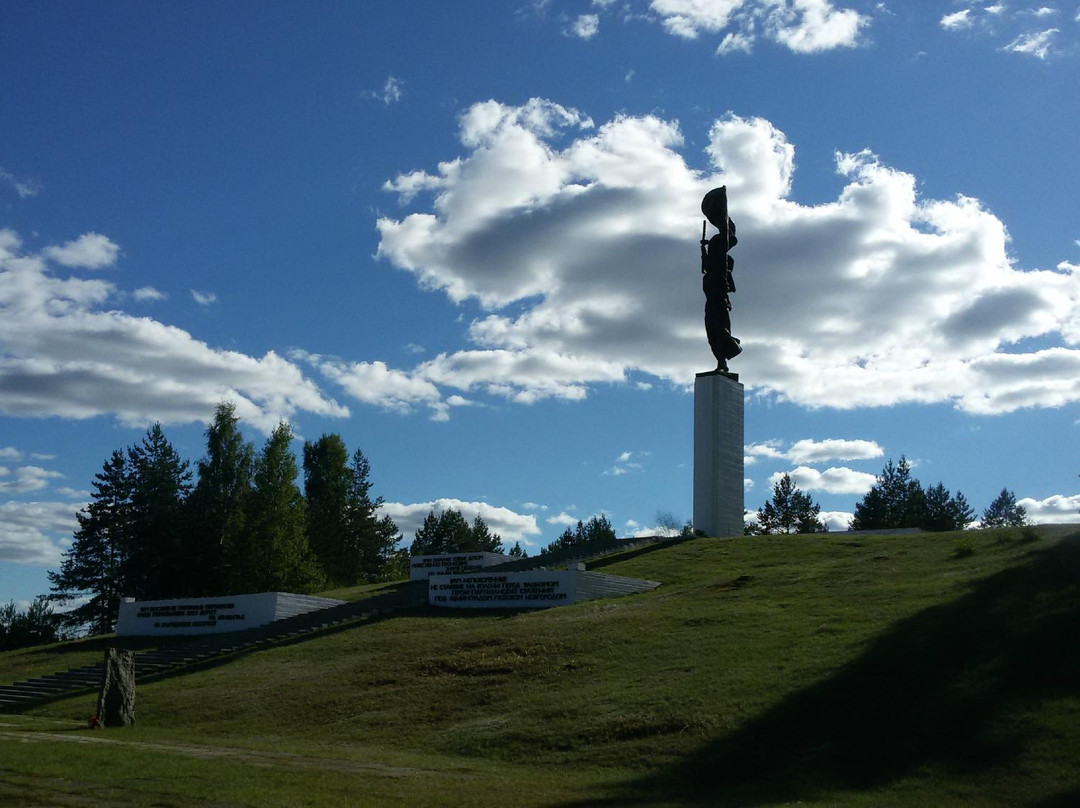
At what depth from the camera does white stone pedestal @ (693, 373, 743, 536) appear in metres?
47.9

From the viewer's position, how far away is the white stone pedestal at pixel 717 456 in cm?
4788

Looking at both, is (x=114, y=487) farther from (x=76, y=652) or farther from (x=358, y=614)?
(x=358, y=614)

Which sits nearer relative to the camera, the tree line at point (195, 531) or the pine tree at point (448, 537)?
the tree line at point (195, 531)

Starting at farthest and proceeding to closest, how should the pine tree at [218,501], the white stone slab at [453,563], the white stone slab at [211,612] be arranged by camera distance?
the pine tree at [218,501] < the white stone slab at [453,563] < the white stone slab at [211,612]

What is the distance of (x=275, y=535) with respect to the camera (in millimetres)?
55031

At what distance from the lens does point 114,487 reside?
6619 cm

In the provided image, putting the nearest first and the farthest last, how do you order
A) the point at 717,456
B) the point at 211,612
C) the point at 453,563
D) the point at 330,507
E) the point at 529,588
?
the point at 529,588, the point at 211,612, the point at 717,456, the point at 453,563, the point at 330,507

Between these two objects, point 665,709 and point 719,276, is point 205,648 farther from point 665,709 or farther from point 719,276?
point 719,276

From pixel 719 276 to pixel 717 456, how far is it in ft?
30.2

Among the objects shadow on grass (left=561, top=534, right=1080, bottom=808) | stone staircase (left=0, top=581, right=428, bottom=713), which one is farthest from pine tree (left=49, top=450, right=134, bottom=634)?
shadow on grass (left=561, top=534, right=1080, bottom=808)

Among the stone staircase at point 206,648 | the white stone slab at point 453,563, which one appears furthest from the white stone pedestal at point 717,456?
the white stone slab at point 453,563

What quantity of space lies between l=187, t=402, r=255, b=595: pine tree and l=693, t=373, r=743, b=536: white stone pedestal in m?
27.2

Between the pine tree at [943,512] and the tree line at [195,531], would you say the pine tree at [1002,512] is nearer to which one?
the pine tree at [943,512]

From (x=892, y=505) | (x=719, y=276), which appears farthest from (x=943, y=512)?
(x=719, y=276)
